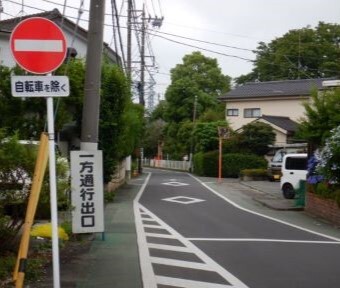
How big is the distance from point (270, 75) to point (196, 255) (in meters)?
56.1

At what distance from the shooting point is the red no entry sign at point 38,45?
653 cm

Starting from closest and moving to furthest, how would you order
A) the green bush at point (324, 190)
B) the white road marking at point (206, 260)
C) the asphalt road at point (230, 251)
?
the white road marking at point (206, 260) < the asphalt road at point (230, 251) < the green bush at point (324, 190)

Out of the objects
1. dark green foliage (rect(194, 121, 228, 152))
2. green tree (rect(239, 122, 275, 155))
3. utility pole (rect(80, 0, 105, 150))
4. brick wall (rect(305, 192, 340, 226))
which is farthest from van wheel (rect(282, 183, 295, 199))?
dark green foliage (rect(194, 121, 228, 152))

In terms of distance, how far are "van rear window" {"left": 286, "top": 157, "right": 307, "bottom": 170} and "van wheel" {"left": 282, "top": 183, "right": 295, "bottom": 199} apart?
0.79 metres

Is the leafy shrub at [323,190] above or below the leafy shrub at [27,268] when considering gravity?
above

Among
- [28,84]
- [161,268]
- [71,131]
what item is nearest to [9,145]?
[28,84]

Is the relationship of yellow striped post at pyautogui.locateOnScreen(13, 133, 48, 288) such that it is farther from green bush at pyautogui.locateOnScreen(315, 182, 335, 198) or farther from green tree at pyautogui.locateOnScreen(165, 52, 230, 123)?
green tree at pyautogui.locateOnScreen(165, 52, 230, 123)

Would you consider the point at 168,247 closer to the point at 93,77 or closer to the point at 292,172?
the point at 93,77

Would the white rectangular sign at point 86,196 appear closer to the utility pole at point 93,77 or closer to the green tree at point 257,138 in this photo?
the utility pole at point 93,77

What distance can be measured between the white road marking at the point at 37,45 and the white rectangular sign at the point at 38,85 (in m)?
0.31

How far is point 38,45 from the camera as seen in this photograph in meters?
6.59

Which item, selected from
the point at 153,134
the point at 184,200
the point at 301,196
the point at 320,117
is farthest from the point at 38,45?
the point at 153,134

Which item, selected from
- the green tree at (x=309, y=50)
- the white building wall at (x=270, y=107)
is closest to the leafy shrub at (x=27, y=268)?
the white building wall at (x=270, y=107)

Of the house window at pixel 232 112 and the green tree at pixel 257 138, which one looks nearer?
the green tree at pixel 257 138
